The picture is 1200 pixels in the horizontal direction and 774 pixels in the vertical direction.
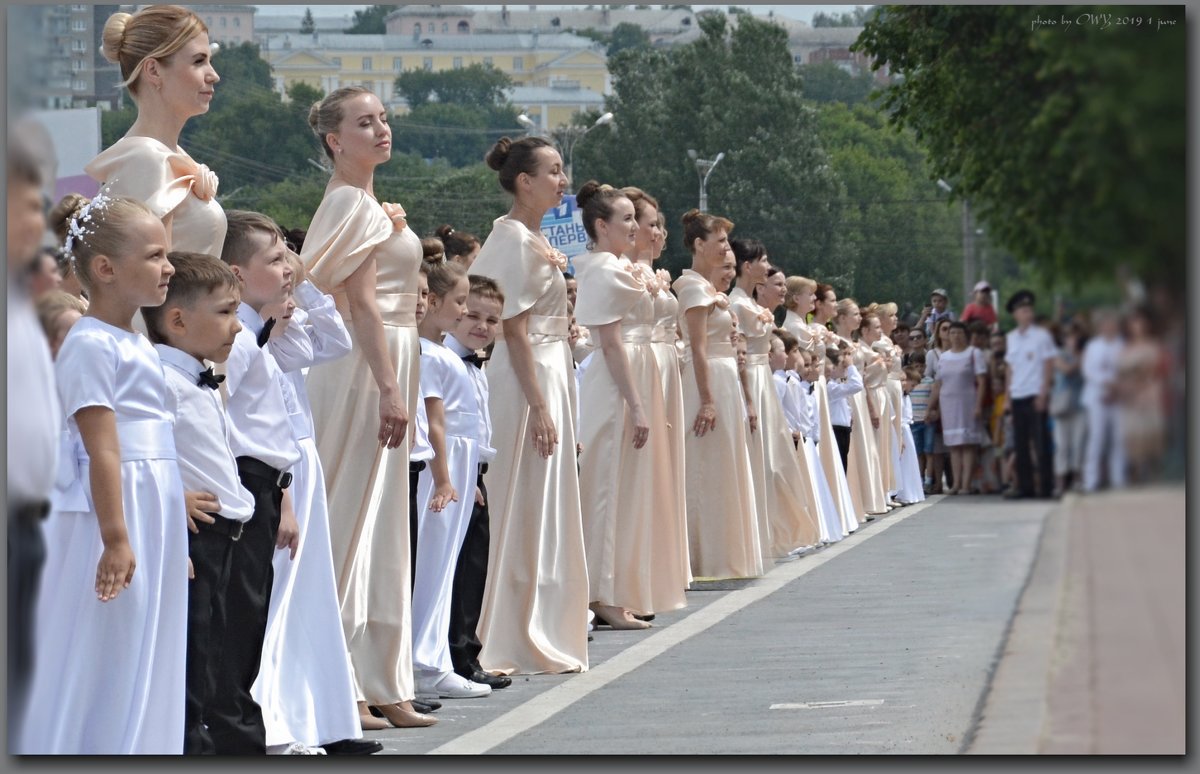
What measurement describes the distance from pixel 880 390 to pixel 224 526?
6.02ft

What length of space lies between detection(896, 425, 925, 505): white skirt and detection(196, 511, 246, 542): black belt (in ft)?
5.59

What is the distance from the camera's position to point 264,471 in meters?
6.23

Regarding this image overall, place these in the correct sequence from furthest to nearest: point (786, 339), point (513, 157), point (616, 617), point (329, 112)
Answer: point (786, 339), point (616, 617), point (513, 157), point (329, 112)

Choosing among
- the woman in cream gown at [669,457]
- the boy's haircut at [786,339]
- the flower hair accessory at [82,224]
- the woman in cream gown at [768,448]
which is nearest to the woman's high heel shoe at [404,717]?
the flower hair accessory at [82,224]

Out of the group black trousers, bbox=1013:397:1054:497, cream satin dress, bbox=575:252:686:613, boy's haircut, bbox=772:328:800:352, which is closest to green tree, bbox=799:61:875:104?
black trousers, bbox=1013:397:1054:497

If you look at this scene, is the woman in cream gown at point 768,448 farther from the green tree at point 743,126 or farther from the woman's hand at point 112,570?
the woman's hand at point 112,570

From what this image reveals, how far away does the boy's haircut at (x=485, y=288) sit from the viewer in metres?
8.37

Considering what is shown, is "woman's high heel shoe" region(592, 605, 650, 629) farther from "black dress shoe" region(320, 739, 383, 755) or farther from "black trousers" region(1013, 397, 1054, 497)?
"black trousers" region(1013, 397, 1054, 497)

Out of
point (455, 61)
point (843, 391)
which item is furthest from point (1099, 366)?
point (843, 391)

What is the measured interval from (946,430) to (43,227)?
2.02 m

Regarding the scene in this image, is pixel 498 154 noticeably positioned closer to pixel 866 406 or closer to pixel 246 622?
pixel 246 622

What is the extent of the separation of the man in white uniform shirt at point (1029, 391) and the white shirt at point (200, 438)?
2.05m

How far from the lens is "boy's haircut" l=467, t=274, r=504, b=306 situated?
8367 millimetres

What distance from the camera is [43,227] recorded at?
428cm
